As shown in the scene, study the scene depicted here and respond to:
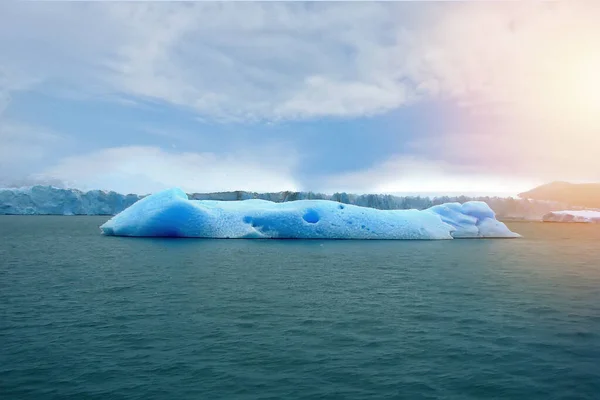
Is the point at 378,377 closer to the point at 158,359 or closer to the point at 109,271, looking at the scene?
the point at 158,359

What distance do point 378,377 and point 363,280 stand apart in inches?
309

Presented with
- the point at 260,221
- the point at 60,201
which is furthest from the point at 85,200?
the point at 260,221

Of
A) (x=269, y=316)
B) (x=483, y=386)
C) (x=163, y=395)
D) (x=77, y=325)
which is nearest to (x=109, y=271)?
(x=77, y=325)

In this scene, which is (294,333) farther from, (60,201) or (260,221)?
(60,201)

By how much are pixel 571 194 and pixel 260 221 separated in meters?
97.5

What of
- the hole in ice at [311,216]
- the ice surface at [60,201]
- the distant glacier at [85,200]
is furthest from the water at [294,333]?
the ice surface at [60,201]

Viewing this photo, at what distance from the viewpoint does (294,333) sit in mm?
8008

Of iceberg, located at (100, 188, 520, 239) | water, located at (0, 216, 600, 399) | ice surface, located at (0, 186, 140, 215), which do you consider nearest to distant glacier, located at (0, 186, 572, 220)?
ice surface, located at (0, 186, 140, 215)

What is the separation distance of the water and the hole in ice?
43.0ft

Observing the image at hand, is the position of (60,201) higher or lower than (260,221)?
higher

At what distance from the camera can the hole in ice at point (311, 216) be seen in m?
29.1

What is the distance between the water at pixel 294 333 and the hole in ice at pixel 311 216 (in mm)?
13122

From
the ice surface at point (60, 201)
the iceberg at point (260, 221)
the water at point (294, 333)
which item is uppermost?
the ice surface at point (60, 201)

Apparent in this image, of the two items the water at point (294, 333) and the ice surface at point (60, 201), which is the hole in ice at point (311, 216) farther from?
the ice surface at point (60, 201)
